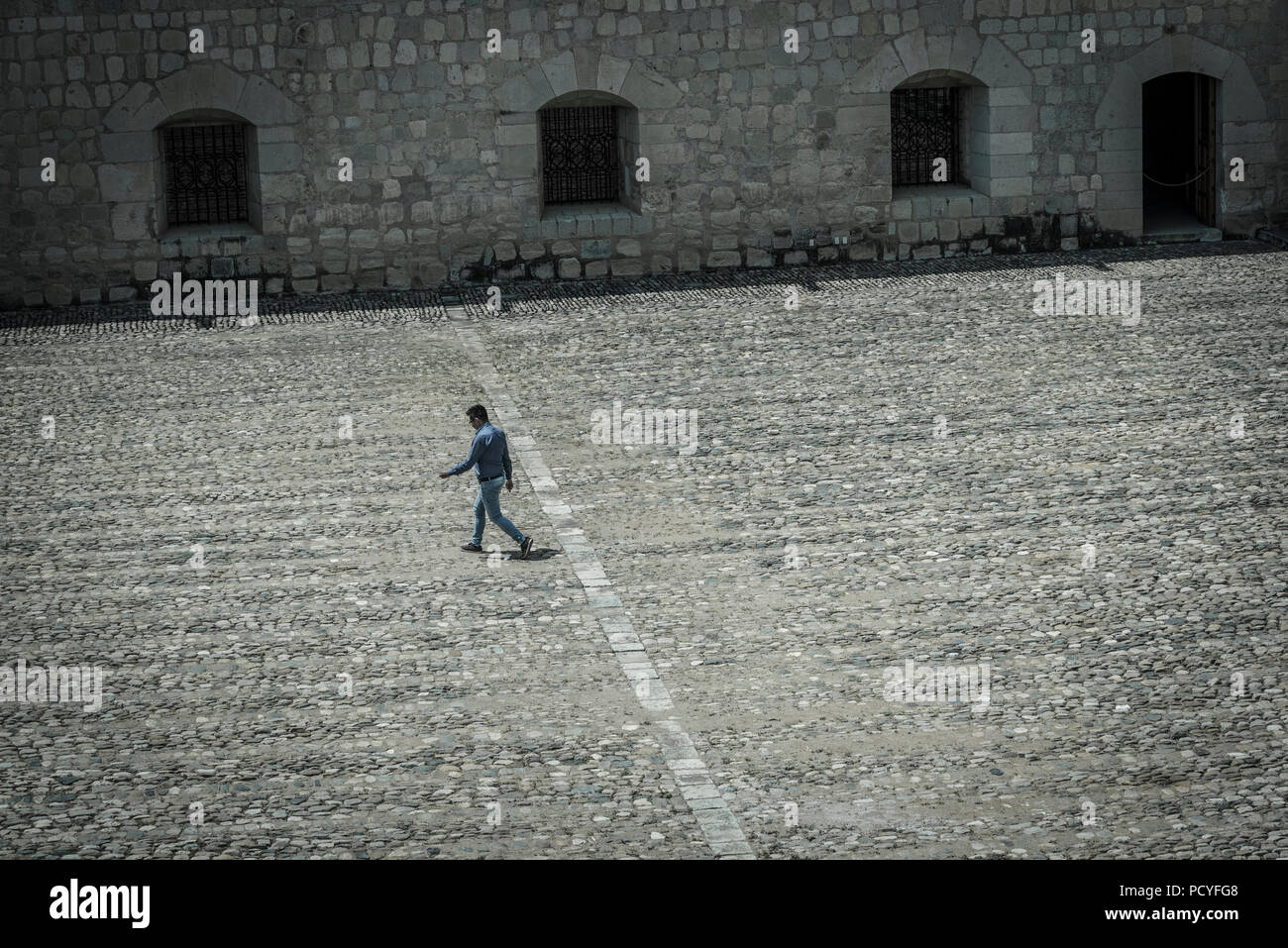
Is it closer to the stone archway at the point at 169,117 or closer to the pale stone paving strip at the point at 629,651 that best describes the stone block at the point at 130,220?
the stone archway at the point at 169,117

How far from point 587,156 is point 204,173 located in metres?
4.30

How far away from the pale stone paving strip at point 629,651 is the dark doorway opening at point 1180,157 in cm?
981

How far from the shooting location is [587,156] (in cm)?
1988

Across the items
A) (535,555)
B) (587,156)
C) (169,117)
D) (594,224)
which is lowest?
(535,555)

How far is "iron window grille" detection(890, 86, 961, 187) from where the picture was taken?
795 inches

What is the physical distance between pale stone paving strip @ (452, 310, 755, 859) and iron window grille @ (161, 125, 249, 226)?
6.20 metres

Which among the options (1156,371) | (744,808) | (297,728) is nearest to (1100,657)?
(744,808)

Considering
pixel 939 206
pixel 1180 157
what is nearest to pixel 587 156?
pixel 939 206

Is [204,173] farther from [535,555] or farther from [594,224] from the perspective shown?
[535,555]

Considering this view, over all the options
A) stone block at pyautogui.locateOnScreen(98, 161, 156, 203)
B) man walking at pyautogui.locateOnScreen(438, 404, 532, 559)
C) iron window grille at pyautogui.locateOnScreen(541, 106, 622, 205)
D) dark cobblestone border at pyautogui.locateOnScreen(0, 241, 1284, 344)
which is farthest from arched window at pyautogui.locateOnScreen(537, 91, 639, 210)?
man walking at pyautogui.locateOnScreen(438, 404, 532, 559)

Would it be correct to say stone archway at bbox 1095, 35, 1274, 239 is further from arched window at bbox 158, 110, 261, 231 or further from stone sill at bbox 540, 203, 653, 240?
arched window at bbox 158, 110, 261, 231

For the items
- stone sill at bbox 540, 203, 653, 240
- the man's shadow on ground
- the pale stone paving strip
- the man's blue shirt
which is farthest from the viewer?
stone sill at bbox 540, 203, 653, 240

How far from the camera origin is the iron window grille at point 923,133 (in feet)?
66.2

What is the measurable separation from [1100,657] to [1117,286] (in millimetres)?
9494
